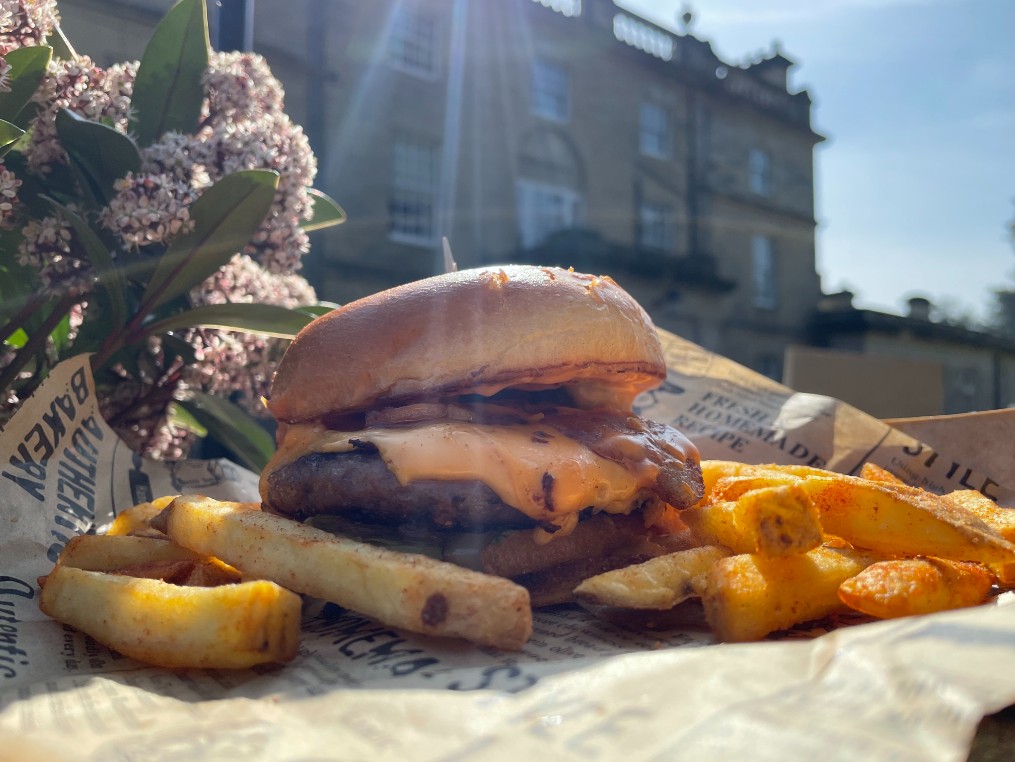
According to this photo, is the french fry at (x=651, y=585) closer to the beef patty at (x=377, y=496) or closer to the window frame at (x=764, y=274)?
the beef patty at (x=377, y=496)

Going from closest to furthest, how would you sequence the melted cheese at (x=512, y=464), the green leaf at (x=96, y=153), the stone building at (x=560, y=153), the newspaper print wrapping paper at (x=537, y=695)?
the newspaper print wrapping paper at (x=537, y=695) < the melted cheese at (x=512, y=464) < the green leaf at (x=96, y=153) < the stone building at (x=560, y=153)

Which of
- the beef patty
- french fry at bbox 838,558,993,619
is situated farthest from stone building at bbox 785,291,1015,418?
the beef patty

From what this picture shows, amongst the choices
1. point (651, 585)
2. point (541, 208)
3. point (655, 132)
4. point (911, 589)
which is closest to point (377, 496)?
point (651, 585)

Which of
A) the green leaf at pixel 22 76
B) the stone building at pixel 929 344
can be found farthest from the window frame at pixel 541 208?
the green leaf at pixel 22 76

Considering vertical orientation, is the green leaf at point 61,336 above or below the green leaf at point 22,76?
below

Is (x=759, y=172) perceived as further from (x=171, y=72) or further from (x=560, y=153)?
(x=171, y=72)

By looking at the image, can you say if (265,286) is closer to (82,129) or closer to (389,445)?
(82,129)
